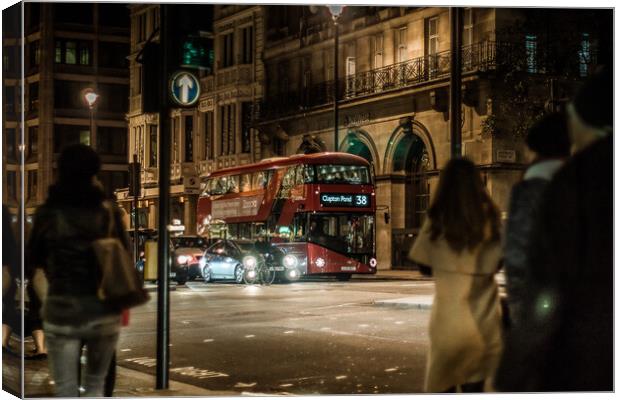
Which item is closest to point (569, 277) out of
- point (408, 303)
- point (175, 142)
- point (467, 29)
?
point (408, 303)

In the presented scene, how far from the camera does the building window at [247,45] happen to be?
39.4m

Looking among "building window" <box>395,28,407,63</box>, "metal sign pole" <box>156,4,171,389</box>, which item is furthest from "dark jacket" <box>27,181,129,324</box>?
"building window" <box>395,28,407,63</box>

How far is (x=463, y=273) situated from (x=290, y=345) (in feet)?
20.9

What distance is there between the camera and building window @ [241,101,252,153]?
40.1 meters

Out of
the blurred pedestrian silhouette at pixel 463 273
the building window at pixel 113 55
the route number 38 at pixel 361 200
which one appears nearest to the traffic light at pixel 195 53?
the blurred pedestrian silhouette at pixel 463 273

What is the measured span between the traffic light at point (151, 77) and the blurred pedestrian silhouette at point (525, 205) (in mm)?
Result: 3032

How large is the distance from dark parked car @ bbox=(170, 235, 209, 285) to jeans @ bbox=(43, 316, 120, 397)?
69.8 feet

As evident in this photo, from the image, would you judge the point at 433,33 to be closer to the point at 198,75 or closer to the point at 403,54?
the point at 403,54

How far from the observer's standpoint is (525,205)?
445cm

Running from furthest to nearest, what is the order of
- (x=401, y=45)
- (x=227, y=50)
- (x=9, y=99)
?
(x=227, y=50), (x=401, y=45), (x=9, y=99)

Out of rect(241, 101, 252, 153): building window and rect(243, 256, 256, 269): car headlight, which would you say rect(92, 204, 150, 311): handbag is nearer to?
rect(243, 256, 256, 269): car headlight

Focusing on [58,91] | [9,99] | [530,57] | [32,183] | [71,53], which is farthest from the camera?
[71,53]

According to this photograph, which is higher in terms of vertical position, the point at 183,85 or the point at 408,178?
the point at 408,178

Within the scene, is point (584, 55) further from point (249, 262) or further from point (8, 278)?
point (249, 262)
